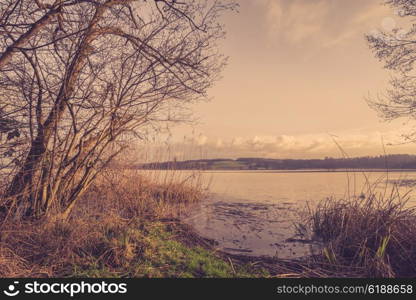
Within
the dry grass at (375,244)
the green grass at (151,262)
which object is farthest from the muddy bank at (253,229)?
the green grass at (151,262)

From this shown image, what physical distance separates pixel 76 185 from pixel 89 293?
266 cm

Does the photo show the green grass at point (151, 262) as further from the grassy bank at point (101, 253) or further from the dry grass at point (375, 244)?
→ the dry grass at point (375, 244)

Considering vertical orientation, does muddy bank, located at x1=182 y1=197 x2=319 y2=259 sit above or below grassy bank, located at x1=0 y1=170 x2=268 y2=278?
below

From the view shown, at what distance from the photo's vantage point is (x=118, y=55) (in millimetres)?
5125

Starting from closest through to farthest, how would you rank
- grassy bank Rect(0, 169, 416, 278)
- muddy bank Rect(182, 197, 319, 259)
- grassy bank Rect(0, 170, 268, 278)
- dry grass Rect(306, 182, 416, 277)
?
grassy bank Rect(0, 170, 268, 278) → grassy bank Rect(0, 169, 416, 278) → dry grass Rect(306, 182, 416, 277) → muddy bank Rect(182, 197, 319, 259)

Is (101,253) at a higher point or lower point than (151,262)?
higher

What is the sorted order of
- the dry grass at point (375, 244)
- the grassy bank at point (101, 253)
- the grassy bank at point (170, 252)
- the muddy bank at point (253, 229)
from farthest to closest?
the muddy bank at point (253, 229), the dry grass at point (375, 244), the grassy bank at point (170, 252), the grassy bank at point (101, 253)

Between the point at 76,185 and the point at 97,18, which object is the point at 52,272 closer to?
the point at 76,185

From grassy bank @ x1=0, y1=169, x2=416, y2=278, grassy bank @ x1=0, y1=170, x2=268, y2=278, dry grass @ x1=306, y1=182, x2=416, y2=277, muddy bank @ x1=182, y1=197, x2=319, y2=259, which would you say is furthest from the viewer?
muddy bank @ x1=182, y1=197, x2=319, y2=259

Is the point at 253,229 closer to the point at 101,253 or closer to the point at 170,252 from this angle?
the point at 170,252

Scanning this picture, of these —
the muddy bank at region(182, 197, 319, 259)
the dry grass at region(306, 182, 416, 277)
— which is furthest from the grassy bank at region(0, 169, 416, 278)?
the muddy bank at region(182, 197, 319, 259)

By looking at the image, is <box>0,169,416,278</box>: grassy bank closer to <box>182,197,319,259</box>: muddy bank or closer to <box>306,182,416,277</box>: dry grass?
<box>306,182,416,277</box>: dry grass

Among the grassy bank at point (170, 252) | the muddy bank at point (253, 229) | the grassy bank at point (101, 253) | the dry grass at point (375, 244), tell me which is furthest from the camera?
the muddy bank at point (253, 229)

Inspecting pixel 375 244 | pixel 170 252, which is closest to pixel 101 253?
pixel 170 252
